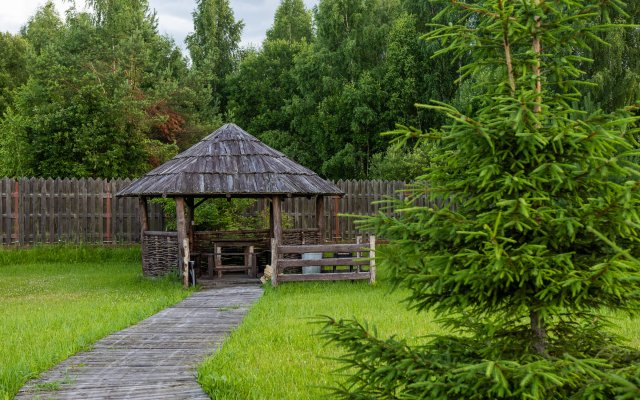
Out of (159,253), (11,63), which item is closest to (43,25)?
(11,63)

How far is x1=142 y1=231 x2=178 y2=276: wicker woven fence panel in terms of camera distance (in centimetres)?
1748

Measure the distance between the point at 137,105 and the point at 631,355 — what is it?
2778cm

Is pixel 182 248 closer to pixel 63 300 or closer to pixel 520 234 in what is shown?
pixel 63 300

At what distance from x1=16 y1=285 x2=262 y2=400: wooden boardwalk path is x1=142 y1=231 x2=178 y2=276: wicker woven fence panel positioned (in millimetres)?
5440

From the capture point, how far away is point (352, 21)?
136 feet

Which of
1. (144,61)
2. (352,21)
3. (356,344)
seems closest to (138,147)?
(144,61)

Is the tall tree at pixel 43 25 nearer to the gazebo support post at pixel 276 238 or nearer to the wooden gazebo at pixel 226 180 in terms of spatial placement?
the wooden gazebo at pixel 226 180

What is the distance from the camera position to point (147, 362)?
303 inches

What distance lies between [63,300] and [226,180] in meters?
4.57

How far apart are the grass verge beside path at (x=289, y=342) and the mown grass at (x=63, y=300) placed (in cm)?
183

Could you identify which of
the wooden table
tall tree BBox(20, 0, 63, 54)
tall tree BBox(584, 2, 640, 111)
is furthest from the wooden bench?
tall tree BBox(20, 0, 63, 54)

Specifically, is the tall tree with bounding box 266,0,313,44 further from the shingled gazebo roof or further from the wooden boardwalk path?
the wooden boardwalk path

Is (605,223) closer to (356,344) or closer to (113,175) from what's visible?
(356,344)

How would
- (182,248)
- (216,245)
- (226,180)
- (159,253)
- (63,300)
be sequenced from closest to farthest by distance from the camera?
1. (63,300)
2. (182,248)
3. (226,180)
4. (159,253)
5. (216,245)
